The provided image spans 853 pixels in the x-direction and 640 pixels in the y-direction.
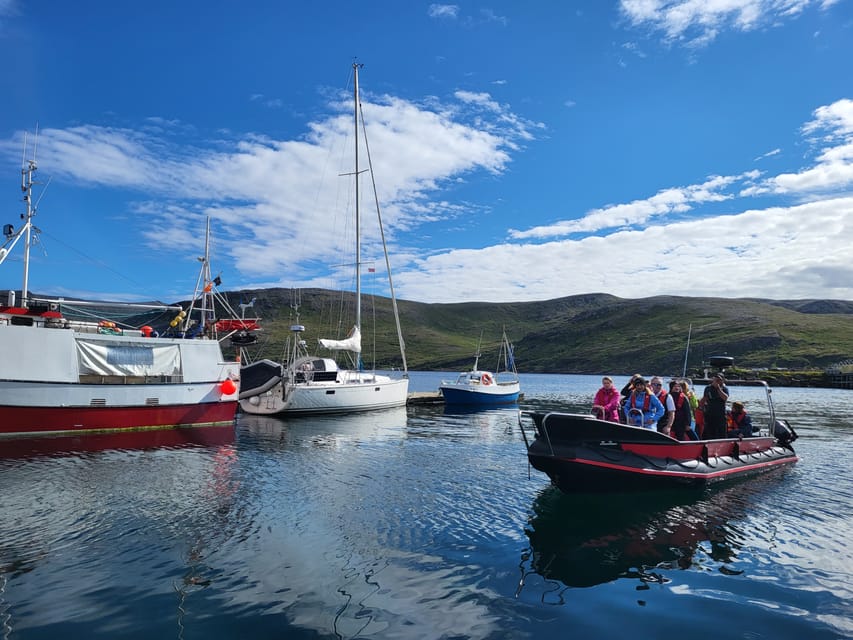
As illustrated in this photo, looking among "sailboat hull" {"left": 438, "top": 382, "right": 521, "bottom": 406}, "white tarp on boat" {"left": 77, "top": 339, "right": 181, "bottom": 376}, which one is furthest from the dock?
"white tarp on boat" {"left": 77, "top": 339, "right": 181, "bottom": 376}

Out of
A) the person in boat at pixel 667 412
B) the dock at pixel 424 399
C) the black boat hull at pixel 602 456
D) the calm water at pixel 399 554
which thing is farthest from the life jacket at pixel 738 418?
the dock at pixel 424 399

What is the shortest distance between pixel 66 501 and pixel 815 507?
2171 cm

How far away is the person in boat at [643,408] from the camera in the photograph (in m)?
17.0

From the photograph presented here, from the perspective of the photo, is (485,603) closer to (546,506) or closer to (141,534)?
(546,506)

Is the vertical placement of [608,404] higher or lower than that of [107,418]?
higher

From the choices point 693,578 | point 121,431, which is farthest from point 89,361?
point 693,578

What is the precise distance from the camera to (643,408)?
56.1 feet

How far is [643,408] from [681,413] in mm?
2560

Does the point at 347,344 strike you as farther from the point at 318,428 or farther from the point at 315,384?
the point at 318,428

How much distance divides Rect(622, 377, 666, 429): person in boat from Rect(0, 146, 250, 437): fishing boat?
25015mm

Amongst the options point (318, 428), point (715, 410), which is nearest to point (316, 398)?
point (318, 428)

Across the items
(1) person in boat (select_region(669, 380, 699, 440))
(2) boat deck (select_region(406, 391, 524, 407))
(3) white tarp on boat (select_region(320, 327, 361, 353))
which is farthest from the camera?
(2) boat deck (select_region(406, 391, 524, 407))

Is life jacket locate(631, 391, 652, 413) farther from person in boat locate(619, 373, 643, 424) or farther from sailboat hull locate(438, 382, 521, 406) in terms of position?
sailboat hull locate(438, 382, 521, 406)

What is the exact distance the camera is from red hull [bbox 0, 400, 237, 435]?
2580 centimetres
